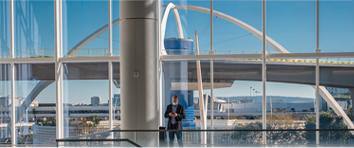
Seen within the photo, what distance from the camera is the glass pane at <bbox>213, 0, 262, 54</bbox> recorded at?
14688mm

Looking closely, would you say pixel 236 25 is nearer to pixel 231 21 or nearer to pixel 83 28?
pixel 231 21

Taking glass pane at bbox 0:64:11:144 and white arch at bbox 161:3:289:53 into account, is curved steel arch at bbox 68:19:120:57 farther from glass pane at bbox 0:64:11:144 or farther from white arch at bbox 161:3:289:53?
glass pane at bbox 0:64:11:144

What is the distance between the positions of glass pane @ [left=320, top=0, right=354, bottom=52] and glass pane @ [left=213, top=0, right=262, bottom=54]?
1.64 meters

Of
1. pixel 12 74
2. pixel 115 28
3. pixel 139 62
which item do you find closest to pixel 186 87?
pixel 115 28

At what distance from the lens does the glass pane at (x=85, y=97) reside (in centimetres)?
1555

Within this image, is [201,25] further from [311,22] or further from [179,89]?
[311,22]

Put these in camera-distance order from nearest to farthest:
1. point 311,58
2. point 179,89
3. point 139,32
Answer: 1. point 139,32
2. point 311,58
3. point 179,89

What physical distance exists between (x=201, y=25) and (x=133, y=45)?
152 inches

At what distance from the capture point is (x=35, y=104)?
15922 mm

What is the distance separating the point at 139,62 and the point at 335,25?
223 inches

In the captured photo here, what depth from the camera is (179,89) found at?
50.3 ft

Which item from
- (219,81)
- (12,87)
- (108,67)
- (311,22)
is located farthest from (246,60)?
(12,87)

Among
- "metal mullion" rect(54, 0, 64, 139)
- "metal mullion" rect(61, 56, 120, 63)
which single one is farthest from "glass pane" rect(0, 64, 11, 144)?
"metal mullion" rect(61, 56, 120, 63)

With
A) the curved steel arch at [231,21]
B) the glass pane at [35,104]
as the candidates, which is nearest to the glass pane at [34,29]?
the glass pane at [35,104]
